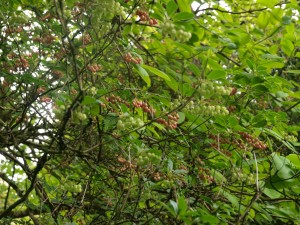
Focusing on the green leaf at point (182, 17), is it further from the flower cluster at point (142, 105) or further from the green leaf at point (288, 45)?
the green leaf at point (288, 45)

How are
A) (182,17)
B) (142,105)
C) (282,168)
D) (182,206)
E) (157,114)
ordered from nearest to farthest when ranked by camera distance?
1. (182,206)
2. (182,17)
3. (142,105)
4. (282,168)
5. (157,114)

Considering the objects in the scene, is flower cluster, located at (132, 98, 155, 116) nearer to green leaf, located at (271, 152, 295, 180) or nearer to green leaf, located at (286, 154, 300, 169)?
green leaf, located at (271, 152, 295, 180)

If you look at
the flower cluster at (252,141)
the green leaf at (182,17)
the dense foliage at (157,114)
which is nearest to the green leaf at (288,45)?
the dense foliage at (157,114)

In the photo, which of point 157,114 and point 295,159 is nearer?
point 295,159

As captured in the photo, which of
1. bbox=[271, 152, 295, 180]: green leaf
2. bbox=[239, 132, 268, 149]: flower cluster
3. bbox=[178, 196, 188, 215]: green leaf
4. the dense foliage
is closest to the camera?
bbox=[178, 196, 188, 215]: green leaf

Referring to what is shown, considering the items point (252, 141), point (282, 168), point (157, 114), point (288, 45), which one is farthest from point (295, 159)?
point (157, 114)

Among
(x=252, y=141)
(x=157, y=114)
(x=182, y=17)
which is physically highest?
(x=182, y=17)

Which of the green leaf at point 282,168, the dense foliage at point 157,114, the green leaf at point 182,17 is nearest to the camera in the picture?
the green leaf at point 182,17

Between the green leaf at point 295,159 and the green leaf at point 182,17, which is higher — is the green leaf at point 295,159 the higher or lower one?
the lower one

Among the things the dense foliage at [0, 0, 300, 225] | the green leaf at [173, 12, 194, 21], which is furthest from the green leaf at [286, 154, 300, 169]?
the green leaf at [173, 12, 194, 21]

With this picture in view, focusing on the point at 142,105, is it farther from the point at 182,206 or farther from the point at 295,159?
the point at 295,159

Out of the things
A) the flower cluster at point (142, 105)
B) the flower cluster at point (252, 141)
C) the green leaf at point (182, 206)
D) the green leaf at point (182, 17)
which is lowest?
the flower cluster at point (252, 141)

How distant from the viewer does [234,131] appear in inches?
104

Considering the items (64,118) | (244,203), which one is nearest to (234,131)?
(244,203)
